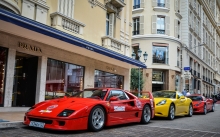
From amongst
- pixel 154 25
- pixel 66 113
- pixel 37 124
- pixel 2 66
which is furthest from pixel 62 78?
pixel 154 25

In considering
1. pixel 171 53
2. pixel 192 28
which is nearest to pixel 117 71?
pixel 171 53

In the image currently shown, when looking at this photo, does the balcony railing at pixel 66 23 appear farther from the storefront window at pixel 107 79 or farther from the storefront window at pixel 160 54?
the storefront window at pixel 160 54

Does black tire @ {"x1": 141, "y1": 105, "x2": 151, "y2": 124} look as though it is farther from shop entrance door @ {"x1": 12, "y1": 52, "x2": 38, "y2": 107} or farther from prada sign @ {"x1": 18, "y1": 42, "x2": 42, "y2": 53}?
prada sign @ {"x1": 18, "y1": 42, "x2": 42, "y2": 53}

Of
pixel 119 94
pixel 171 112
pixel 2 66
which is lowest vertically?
pixel 171 112

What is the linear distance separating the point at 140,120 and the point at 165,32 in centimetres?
2431

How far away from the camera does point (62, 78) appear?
12781 millimetres

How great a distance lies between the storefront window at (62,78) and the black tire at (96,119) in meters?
5.72

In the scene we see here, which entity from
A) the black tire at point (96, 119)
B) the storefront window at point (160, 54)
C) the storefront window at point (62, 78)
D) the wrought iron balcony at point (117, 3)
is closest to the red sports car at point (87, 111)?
the black tire at point (96, 119)

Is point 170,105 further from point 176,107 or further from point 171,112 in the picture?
point 176,107

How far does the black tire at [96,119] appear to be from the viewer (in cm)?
604

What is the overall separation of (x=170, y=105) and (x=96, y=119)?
518 centimetres

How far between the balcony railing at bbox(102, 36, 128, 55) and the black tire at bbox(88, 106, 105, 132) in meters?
9.46

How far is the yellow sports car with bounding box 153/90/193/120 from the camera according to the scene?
33.9ft

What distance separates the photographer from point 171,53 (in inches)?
1217
